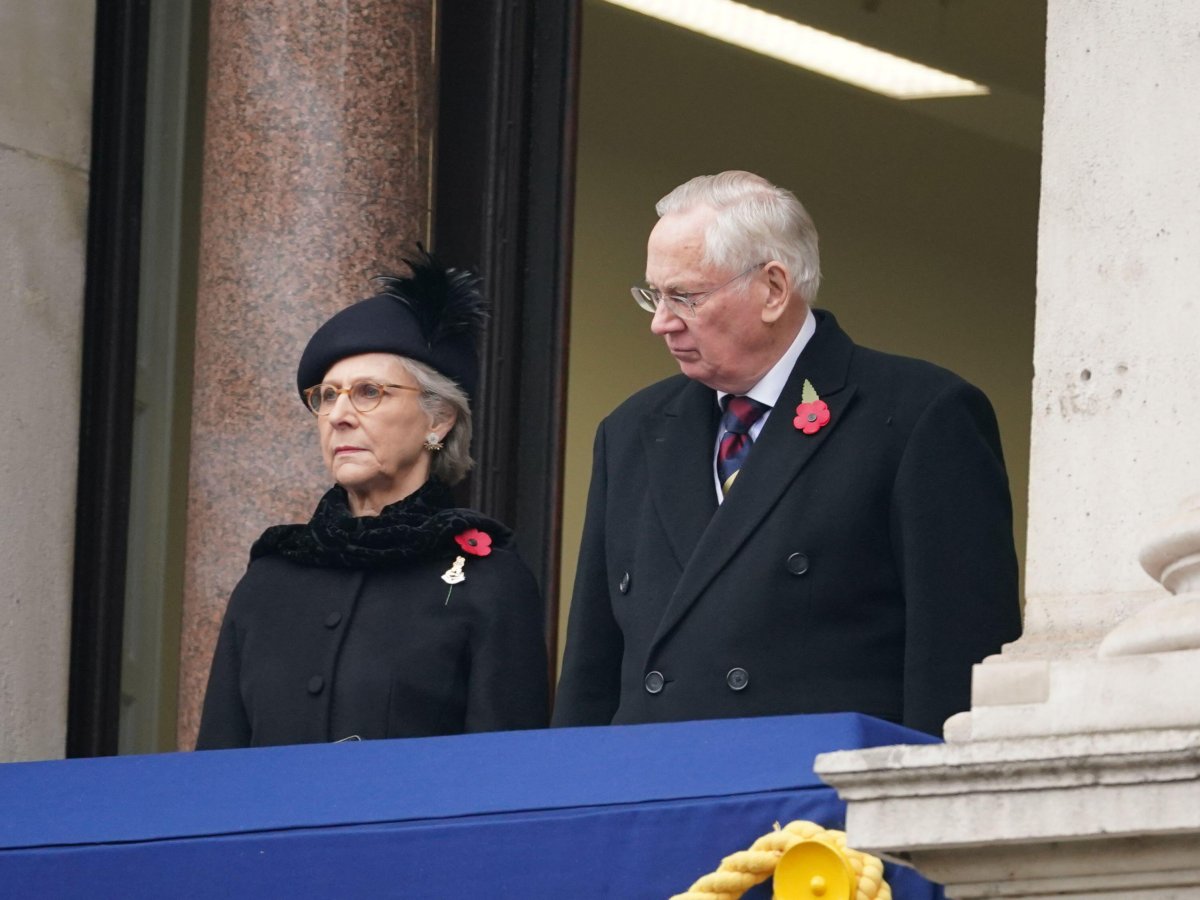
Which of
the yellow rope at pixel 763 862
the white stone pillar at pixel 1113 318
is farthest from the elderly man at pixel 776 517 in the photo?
the yellow rope at pixel 763 862

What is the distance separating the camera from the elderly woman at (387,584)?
4.86 metres

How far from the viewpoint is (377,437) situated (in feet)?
16.4

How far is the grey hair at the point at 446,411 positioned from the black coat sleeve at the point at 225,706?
1.57 feet

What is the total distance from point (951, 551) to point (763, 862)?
1.04 m

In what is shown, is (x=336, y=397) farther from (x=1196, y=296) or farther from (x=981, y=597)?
(x=1196, y=296)

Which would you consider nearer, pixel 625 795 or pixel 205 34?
pixel 625 795

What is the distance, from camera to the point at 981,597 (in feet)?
14.7

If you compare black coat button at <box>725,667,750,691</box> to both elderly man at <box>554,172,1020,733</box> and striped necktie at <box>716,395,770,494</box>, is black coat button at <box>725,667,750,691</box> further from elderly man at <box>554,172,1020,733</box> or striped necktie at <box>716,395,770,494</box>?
striped necktie at <box>716,395,770,494</box>

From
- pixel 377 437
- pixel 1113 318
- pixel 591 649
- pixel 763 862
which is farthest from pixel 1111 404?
pixel 377 437

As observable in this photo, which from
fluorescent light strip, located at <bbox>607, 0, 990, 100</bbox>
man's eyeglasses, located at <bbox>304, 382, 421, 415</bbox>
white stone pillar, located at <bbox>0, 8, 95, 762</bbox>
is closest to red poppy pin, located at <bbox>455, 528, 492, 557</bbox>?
man's eyeglasses, located at <bbox>304, 382, 421, 415</bbox>

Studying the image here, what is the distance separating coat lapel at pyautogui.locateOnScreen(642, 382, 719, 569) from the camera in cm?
469

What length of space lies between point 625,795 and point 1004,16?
6.60 metres

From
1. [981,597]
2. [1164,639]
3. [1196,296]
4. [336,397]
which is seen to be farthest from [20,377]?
[1164,639]

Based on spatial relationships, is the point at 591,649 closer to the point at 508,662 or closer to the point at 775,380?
the point at 508,662
